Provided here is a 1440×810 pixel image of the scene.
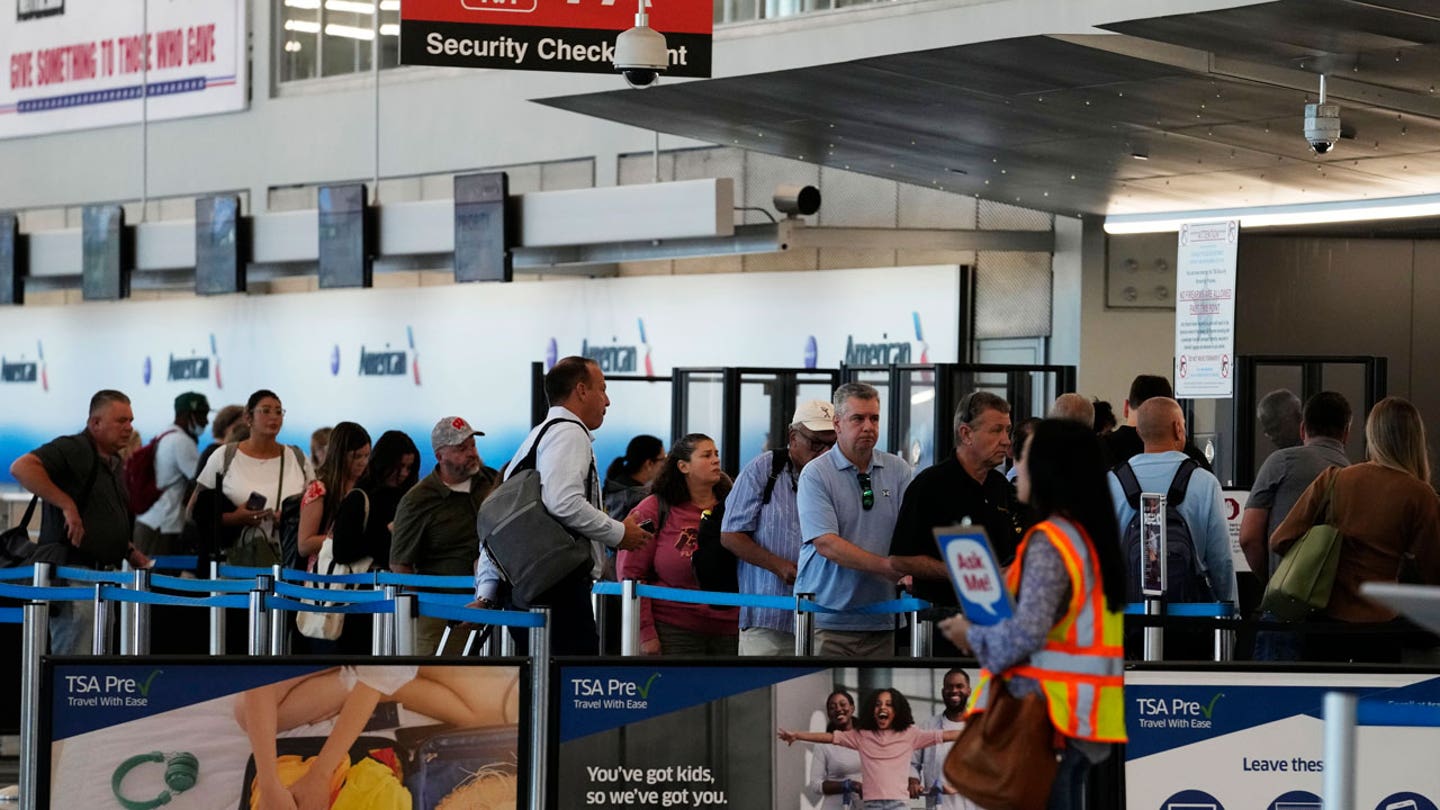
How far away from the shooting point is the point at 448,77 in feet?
69.2

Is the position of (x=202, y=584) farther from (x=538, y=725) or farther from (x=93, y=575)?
Result: (x=538, y=725)

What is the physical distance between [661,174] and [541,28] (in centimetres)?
993

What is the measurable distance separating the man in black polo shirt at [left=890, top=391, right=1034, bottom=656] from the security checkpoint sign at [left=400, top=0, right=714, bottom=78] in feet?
9.37

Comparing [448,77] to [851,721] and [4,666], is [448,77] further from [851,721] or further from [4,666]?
[851,721]

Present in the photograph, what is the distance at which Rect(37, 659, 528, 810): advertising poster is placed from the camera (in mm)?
5398

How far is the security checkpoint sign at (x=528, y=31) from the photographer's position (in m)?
9.29

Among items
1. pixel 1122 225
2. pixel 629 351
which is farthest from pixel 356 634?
pixel 629 351

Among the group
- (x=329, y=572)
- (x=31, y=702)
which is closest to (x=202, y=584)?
(x=329, y=572)

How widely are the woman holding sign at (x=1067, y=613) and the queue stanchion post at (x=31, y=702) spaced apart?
8.06 ft

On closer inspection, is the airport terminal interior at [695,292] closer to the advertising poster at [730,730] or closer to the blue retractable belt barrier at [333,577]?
the advertising poster at [730,730]

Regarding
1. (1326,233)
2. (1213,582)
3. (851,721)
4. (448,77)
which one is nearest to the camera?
(851,721)

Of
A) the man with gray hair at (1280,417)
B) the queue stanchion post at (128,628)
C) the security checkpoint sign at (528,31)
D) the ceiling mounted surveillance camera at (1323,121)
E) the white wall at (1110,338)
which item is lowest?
the queue stanchion post at (128,628)

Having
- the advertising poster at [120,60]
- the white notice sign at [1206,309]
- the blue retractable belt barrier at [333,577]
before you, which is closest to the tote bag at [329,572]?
the blue retractable belt barrier at [333,577]

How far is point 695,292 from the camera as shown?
1844cm
